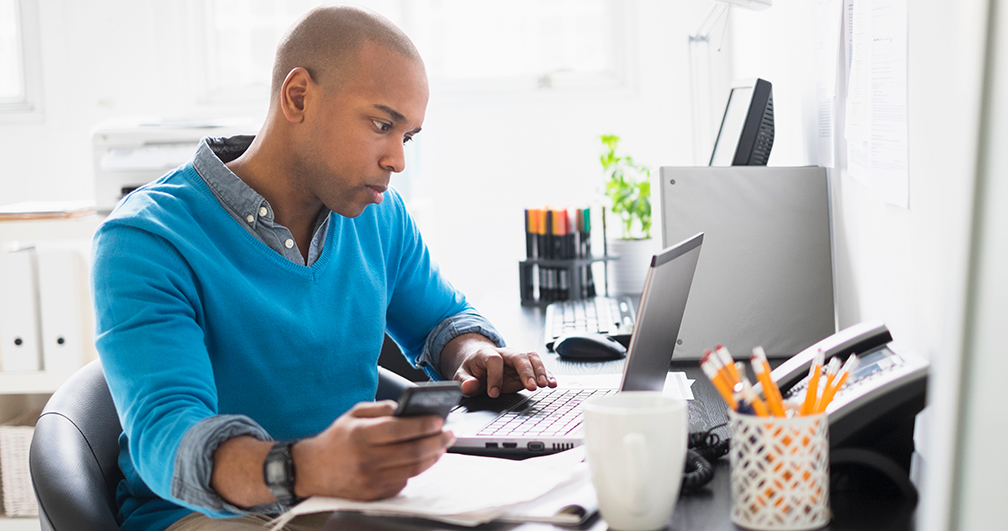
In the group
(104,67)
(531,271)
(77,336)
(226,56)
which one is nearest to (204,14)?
(226,56)

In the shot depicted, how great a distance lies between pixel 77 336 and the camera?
2293 mm

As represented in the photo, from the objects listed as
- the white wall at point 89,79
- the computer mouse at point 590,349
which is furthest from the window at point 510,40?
the computer mouse at point 590,349

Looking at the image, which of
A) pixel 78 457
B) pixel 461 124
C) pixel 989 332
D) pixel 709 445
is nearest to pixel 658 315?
pixel 709 445

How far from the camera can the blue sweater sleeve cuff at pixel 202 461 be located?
0.74m

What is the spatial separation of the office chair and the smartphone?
45 cm

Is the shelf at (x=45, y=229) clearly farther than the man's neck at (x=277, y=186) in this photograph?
Yes

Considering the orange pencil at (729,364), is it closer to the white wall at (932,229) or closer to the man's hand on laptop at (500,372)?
the white wall at (932,229)

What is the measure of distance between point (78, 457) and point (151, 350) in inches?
8.6

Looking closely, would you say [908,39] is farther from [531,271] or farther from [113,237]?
[531,271]

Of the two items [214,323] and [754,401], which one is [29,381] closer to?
[214,323]

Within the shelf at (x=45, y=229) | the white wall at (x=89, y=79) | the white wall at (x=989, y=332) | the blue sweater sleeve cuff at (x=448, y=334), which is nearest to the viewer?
the white wall at (x=989, y=332)

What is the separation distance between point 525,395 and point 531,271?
44.4 inches

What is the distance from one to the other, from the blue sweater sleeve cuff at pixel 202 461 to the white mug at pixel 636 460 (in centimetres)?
33

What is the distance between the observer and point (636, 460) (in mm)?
582
